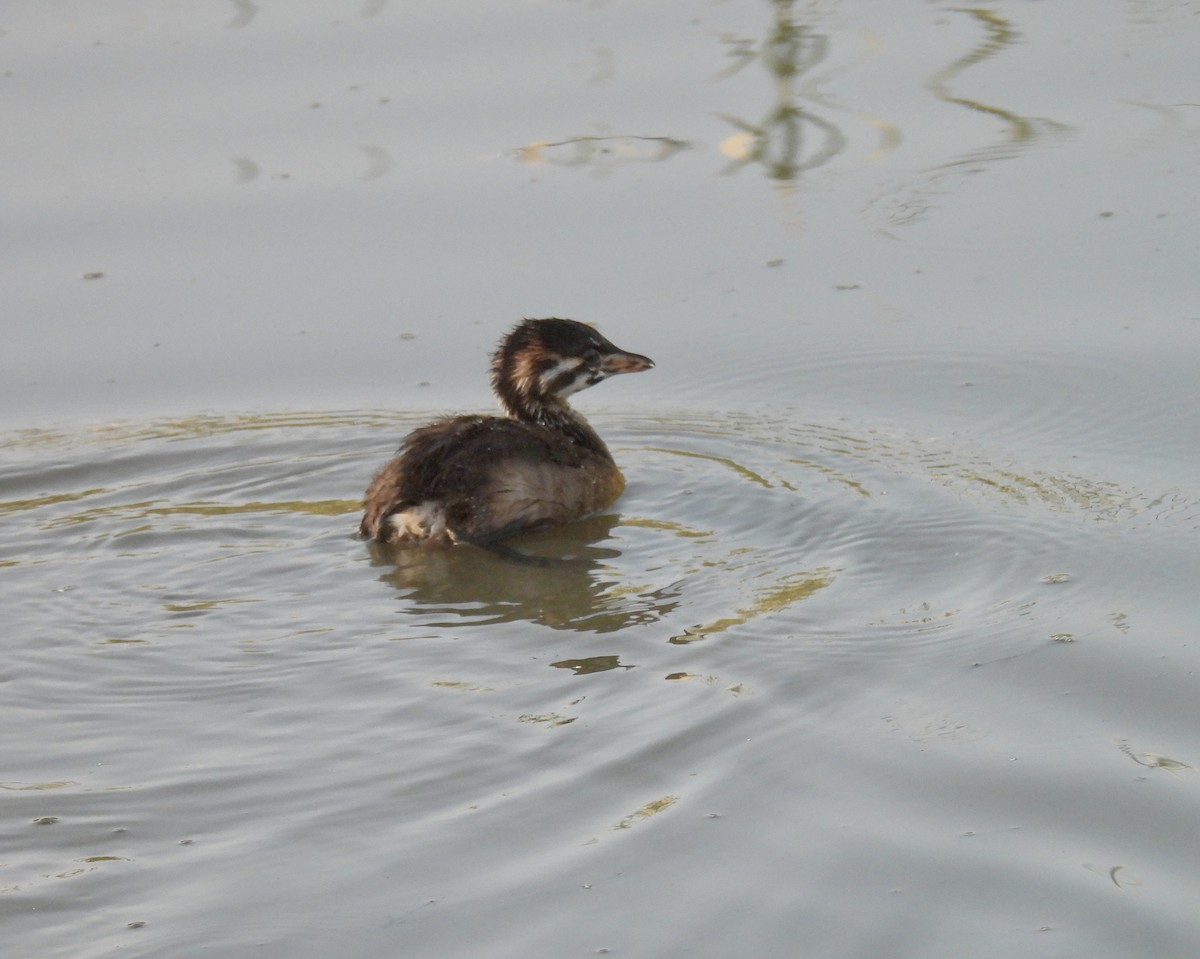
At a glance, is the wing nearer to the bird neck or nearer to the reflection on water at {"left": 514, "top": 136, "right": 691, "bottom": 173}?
the bird neck

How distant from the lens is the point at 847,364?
825 cm

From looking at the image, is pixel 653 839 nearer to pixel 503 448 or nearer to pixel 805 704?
pixel 805 704

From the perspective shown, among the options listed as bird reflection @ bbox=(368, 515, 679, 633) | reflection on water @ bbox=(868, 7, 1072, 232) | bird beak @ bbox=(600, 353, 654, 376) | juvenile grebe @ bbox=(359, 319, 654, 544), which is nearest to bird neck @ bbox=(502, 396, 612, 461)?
juvenile grebe @ bbox=(359, 319, 654, 544)

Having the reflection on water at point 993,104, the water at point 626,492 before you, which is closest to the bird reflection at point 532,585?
the water at point 626,492

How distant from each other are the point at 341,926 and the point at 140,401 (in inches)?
181

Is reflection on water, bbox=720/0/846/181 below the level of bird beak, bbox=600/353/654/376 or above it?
above

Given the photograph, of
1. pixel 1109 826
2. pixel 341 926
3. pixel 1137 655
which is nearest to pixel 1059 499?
pixel 1137 655

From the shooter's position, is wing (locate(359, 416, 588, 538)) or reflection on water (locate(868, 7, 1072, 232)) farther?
reflection on water (locate(868, 7, 1072, 232))

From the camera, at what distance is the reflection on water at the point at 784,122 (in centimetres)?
1002

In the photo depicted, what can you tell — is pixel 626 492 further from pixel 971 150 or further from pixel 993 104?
pixel 993 104

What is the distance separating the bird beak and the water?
1.22 ft

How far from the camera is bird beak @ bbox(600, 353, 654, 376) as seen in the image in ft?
26.4

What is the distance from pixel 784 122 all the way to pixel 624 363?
292 cm

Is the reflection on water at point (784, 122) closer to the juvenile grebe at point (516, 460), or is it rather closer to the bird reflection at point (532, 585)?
the juvenile grebe at point (516, 460)
